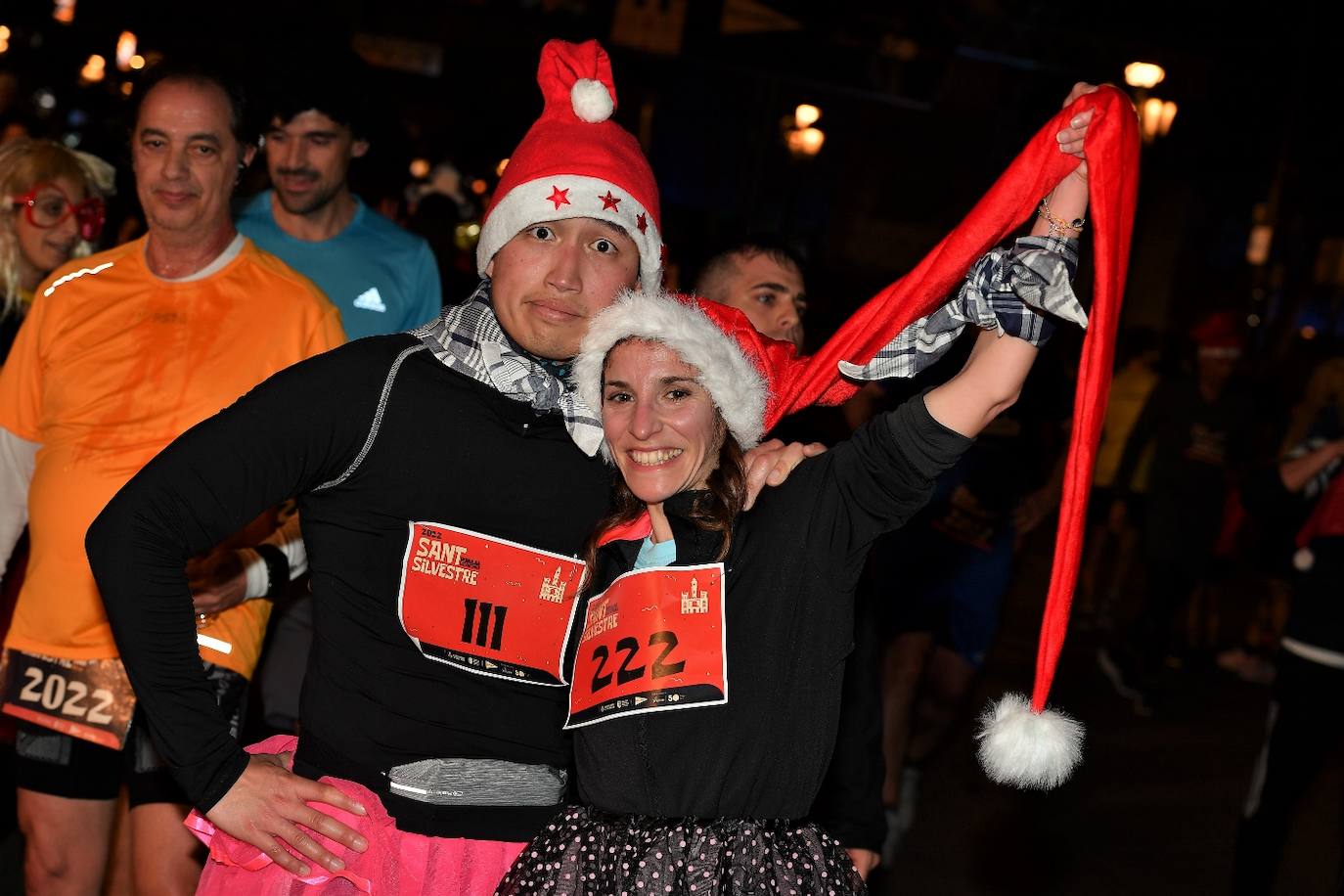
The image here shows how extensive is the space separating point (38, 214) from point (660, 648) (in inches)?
142

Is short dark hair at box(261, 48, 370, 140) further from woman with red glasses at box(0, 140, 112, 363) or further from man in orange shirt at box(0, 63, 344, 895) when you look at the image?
man in orange shirt at box(0, 63, 344, 895)

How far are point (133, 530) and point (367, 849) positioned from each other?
67 cm

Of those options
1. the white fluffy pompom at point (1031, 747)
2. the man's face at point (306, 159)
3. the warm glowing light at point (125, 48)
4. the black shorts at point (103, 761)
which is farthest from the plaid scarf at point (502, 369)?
the warm glowing light at point (125, 48)

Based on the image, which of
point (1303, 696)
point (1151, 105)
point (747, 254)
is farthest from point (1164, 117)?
point (747, 254)

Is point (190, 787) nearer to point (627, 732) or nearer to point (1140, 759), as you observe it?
point (627, 732)

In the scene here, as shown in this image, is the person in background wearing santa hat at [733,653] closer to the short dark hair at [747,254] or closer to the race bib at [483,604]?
the race bib at [483,604]

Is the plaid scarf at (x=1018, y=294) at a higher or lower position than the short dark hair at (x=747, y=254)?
lower

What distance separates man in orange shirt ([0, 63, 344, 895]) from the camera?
342 cm

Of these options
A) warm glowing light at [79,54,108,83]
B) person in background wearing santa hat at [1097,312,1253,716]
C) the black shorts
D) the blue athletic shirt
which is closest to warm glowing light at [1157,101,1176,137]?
person in background wearing santa hat at [1097,312,1253,716]

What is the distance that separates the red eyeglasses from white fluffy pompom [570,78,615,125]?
111 inches

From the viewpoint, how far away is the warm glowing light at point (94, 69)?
2242cm

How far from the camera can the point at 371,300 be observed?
4.79m

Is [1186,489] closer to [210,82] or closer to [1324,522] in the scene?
[1324,522]

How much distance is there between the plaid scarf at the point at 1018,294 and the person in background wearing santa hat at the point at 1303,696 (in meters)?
3.00
